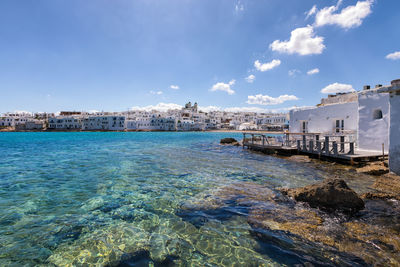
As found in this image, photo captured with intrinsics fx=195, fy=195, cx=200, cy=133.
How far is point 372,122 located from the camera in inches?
571

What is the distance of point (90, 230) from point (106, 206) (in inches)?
63.6

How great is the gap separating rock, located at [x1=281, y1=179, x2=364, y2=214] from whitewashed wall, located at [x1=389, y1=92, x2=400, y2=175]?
16.9 feet

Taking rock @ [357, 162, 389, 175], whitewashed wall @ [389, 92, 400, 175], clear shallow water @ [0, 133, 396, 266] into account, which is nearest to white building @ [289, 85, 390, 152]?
whitewashed wall @ [389, 92, 400, 175]

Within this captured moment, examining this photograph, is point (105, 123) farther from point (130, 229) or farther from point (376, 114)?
point (130, 229)

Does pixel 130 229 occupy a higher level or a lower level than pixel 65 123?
lower

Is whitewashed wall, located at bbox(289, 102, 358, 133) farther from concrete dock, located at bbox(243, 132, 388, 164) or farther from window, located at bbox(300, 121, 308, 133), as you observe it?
concrete dock, located at bbox(243, 132, 388, 164)

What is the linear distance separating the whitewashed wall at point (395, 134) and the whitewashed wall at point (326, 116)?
10.1 m

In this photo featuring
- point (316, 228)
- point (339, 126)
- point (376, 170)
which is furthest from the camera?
point (339, 126)

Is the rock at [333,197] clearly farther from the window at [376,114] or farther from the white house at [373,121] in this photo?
the window at [376,114]

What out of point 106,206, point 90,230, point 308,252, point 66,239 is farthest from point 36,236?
point 308,252

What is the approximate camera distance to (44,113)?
465ft

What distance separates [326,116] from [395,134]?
12.3 meters

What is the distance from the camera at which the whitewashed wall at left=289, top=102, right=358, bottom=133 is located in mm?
18369

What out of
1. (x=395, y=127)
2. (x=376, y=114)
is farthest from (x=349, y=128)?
(x=395, y=127)
